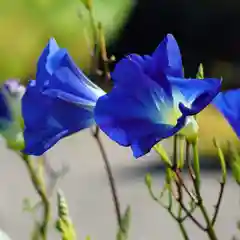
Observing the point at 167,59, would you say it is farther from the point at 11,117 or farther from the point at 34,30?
the point at 34,30

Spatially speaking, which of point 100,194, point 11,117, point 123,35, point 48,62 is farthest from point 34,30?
point 48,62

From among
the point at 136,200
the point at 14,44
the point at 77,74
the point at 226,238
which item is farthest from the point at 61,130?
the point at 14,44

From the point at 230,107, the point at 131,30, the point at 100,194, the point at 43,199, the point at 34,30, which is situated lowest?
the point at 131,30

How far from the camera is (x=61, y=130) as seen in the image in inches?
16.2

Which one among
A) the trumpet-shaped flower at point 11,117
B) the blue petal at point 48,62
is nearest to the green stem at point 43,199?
the trumpet-shaped flower at point 11,117

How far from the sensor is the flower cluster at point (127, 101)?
15.1 inches

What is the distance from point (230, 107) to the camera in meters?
Answer: 0.41

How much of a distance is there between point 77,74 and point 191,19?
354 centimetres

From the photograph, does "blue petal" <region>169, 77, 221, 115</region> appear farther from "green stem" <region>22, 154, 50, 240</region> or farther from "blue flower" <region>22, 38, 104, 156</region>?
"green stem" <region>22, 154, 50, 240</region>

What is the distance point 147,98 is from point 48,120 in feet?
0.17

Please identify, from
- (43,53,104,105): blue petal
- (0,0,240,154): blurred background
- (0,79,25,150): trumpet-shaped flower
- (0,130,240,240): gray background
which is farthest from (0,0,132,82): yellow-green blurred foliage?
(43,53,104,105): blue petal

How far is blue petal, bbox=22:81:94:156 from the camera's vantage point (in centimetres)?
41

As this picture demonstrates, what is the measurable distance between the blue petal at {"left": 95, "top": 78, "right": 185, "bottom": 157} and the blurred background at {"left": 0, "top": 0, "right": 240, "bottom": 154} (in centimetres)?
320

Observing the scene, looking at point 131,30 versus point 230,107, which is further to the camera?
point 131,30
